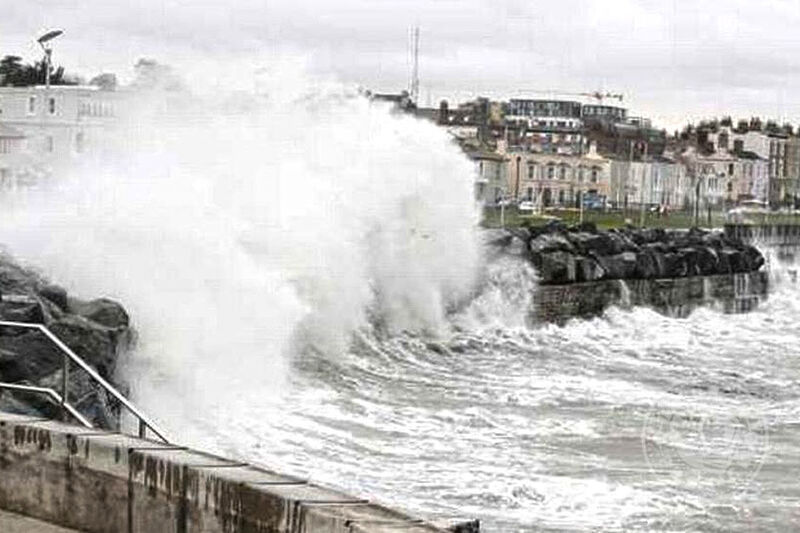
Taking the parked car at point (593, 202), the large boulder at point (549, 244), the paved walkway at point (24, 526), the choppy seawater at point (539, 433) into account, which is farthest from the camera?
the parked car at point (593, 202)

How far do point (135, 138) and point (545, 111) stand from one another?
119 metres

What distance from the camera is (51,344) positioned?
1034 centimetres

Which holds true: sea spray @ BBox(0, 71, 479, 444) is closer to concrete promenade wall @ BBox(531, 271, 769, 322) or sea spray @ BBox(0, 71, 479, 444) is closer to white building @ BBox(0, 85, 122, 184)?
concrete promenade wall @ BBox(531, 271, 769, 322)

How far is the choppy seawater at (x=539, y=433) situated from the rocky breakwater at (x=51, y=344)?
46.0 inches

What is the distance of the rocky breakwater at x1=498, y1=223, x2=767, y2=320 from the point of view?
29.8 meters

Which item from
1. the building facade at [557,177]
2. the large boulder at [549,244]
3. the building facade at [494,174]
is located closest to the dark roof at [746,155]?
the building facade at [557,177]

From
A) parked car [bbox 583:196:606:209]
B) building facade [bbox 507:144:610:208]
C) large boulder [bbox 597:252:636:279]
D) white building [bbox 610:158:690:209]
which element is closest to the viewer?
large boulder [bbox 597:252:636:279]

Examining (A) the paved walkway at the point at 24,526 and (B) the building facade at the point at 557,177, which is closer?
(A) the paved walkway at the point at 24,526

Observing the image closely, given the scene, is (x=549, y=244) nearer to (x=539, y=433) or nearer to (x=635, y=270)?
(x=635, y=270)

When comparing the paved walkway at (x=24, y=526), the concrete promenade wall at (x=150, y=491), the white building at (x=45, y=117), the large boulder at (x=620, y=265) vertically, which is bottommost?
Answer: the large boulder at (x=620, y=265)

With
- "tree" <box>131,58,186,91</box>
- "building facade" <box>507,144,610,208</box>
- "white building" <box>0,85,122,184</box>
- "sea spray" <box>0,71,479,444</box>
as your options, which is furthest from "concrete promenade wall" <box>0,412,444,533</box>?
"building facade" <box>507,144,610,208</box>

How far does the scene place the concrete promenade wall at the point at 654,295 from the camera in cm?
2883

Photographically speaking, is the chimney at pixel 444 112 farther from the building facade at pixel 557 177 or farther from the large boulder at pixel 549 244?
the large boulder at pixel 549 244

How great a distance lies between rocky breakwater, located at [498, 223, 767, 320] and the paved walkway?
22.5 meters
